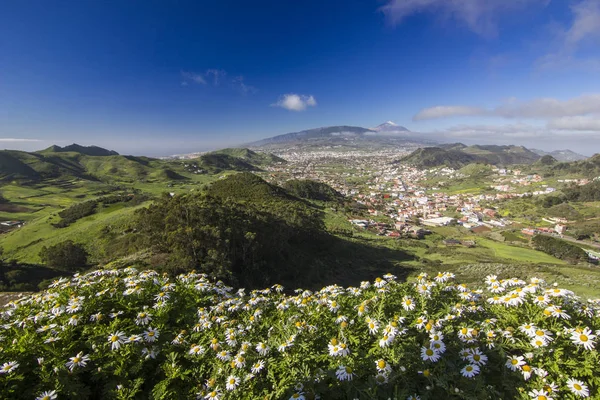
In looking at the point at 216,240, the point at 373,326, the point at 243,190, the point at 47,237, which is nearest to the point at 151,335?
the point at 373,326

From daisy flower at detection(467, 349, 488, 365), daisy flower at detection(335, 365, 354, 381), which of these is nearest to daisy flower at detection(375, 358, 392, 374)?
daisy flower at detection(335, 365, 354, 381)

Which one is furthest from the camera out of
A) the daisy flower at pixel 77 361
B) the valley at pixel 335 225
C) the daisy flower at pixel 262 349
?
the valley at pixel 335 225

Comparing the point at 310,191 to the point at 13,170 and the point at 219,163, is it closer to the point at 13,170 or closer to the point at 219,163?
the point at 219,163

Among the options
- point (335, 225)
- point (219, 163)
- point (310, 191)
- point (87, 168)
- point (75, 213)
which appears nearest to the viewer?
point (75, 213)

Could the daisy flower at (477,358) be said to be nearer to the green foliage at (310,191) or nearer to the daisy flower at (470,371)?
the daisy flower at (470,371)

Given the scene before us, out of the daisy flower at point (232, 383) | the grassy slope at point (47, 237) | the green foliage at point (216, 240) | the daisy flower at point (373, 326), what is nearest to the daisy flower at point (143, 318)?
the daisy flower at point (232, 383)

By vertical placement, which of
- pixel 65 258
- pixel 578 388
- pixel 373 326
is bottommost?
pixel 65 258
